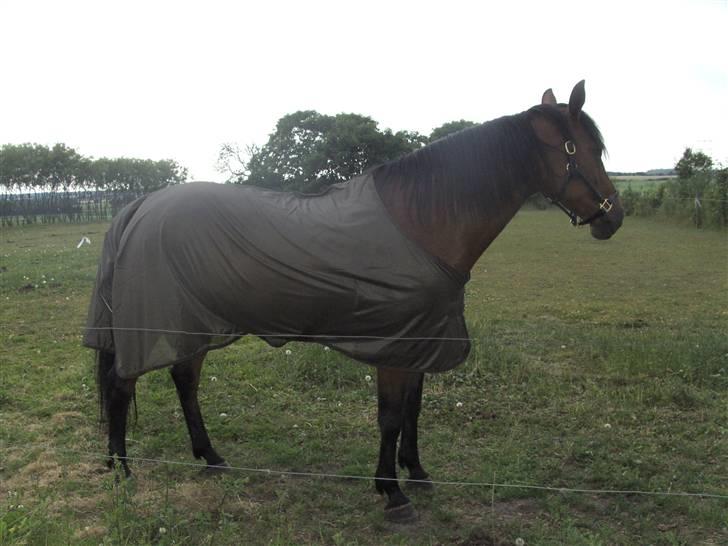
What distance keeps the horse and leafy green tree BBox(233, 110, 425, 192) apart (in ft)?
6.70

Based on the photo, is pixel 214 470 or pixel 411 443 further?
pixel 214 470

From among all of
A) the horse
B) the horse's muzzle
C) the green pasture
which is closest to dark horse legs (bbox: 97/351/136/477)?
the horse

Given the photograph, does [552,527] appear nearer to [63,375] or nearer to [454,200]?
[454,200]

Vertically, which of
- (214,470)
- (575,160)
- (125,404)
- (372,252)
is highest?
(575,160)

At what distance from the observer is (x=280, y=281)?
10.2 feet

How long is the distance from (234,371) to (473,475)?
2.63m

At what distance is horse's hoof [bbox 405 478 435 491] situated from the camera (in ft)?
11.6

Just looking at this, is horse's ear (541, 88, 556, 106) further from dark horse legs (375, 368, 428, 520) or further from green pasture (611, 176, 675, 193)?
green pasture (611, 176, 675, 193)

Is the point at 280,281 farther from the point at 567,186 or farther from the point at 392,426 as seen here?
the point at 567,186

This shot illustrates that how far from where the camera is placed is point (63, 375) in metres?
5.32

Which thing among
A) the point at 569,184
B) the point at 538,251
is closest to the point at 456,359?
the point at 569,184

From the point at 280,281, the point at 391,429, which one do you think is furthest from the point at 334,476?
the point at 280,281

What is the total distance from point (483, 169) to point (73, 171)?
4188 cm

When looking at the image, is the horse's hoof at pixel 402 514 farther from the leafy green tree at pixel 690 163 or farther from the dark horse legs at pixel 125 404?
the leafy green tree at pixel 690 163
